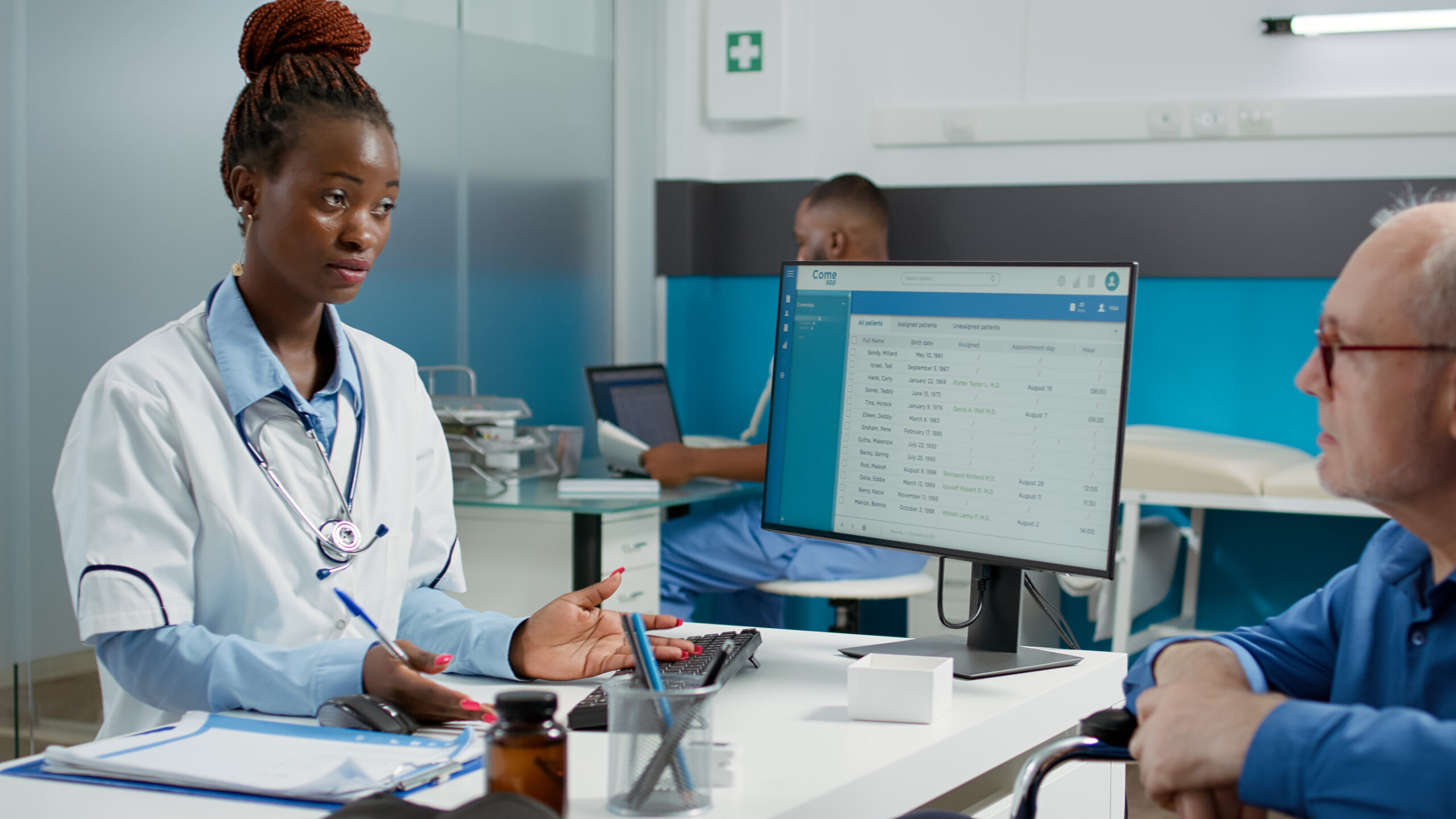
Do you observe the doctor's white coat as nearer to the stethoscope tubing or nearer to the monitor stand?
the stethoscope tubing

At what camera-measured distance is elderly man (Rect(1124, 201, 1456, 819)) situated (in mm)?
942

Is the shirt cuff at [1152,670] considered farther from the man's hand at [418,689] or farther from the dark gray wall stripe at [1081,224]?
the dark gray wall stripe at [1081,224]

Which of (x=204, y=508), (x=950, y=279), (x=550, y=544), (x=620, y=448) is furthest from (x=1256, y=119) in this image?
(x=204, y=508)

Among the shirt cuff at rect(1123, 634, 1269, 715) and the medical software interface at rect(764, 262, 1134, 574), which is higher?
the medical software interface at rect(764, 262, 1134, 574)

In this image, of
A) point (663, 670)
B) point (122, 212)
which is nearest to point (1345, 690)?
point (663, 670)

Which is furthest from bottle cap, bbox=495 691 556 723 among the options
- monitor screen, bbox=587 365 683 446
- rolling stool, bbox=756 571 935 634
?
monitor screen, bbox=587 365 683 446

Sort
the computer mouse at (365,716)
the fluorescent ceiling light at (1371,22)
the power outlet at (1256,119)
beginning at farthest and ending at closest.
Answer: the power outlet at (1256,119) → the fluorescent ceiling light at (1371,22) → the computer mouse at (365,716)

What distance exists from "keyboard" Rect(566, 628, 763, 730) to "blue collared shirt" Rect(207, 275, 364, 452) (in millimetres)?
458

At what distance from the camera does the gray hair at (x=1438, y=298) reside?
1.04 metres

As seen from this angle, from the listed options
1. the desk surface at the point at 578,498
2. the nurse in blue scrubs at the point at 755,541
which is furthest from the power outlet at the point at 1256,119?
the desk surface at the point at 578,498

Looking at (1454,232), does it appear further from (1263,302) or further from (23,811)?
(1263,302)

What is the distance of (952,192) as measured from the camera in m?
4.01

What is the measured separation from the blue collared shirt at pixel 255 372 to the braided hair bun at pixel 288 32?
0.88 feet

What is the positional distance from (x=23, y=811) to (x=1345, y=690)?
1.10 meters
